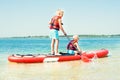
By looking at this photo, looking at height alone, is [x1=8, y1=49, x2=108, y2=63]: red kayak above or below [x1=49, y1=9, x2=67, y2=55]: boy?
below

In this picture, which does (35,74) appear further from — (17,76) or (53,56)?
(53,56)

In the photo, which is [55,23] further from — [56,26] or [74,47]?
[74,47]

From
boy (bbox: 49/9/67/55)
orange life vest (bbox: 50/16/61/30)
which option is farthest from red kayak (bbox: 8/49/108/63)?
orange life vest (bbox: 50/16/61/30)

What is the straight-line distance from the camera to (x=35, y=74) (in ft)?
29.6

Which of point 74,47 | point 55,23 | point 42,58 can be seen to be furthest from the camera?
point 74,47

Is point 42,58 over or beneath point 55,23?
beneath

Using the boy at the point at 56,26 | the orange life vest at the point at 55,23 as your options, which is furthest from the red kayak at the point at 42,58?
the orange life vest at the point at 55,23

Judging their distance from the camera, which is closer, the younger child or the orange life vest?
the orange life vest

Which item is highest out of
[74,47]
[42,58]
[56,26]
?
[56,26]

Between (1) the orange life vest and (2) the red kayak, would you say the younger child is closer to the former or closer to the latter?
Answer: (2) the red kayak

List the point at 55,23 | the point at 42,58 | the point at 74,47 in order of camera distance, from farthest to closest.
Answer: the point at 74,47, the point at 55,23, the point at 42,58

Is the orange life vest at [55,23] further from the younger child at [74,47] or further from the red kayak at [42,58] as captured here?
the red kayak at [42,58]

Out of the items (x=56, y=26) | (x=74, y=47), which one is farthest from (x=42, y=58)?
(x=74, y=47)

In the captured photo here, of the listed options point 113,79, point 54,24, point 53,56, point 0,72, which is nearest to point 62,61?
point 53,56
